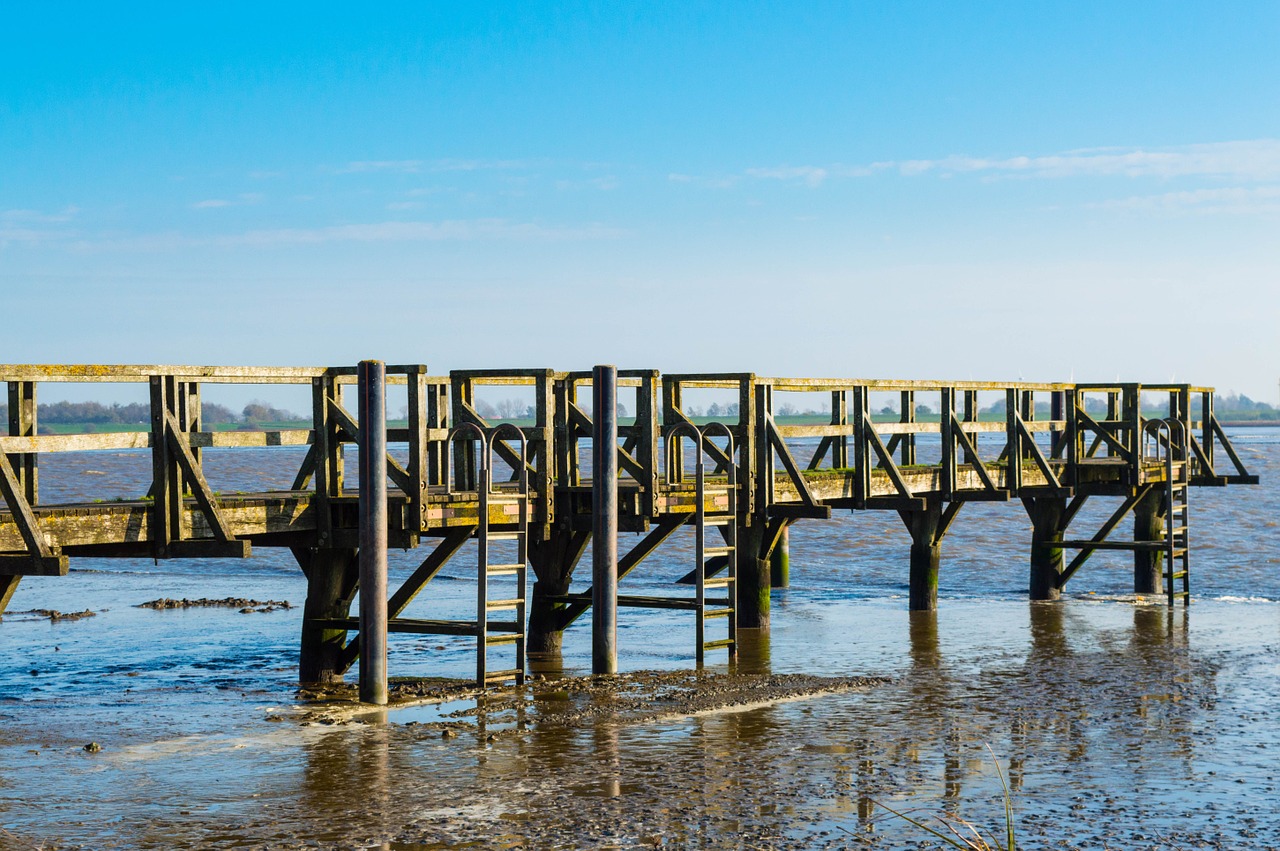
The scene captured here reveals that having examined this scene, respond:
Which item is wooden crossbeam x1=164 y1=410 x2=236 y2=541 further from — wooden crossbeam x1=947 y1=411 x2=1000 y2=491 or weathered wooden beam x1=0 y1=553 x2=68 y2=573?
wooden crossbeam x1=947 y1=411 x2=1000 y2=491

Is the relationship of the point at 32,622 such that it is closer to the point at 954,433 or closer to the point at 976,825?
the point at 954,433

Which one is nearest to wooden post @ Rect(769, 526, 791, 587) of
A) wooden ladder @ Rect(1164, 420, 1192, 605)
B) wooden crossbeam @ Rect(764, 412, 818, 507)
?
wooden ladder @ Rect(1164, 420, 1192, 605)

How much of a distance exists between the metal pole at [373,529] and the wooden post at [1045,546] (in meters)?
13.7

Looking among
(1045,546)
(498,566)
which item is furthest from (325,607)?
(1045,546)

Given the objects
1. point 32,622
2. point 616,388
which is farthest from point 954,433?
Answer: point 32,622

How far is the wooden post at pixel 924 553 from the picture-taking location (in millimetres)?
21359

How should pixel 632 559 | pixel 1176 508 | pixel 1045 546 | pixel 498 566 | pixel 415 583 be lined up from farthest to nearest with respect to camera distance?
pixel 1045 546 → pixel 1176 508 → pixel 632 559 → pixel 415 583 → pixel 498 566

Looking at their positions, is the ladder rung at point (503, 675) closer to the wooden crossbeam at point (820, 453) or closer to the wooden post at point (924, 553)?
the wooden crossbeam at point (820, 453)

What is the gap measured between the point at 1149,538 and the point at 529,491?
1446 centimetres

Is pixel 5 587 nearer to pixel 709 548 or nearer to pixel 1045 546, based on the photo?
pixel 709 548

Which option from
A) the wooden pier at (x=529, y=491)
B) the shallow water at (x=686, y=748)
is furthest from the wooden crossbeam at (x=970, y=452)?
the shallow water at (x=686, y=748)

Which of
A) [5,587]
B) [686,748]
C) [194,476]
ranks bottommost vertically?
[686,748]

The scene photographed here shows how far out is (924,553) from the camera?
2142cm

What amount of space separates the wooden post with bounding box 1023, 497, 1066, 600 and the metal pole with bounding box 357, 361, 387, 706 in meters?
13.7
